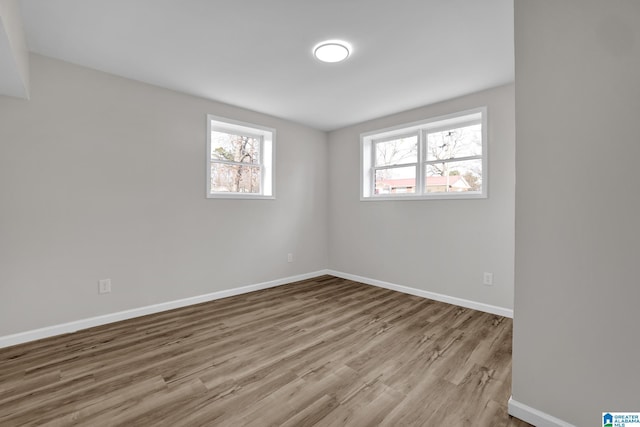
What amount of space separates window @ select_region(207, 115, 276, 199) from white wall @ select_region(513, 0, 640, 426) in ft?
10.6

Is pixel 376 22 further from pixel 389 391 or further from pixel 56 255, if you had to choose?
pixel 56 255

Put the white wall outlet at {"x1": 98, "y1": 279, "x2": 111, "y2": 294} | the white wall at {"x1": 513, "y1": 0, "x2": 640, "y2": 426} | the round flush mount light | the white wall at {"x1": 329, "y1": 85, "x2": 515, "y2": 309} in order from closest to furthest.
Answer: the white wall at {"x1": 513, "y1": 0, "x2": 640, "y2": 426}, the round flush mount light, the white wall outlet at {"x1": 98, "y1": 279, "x2": 111, "y2": 294}, the white wall at {"x1": 329, "y1": 85, "x2": 515, "y2": 309}

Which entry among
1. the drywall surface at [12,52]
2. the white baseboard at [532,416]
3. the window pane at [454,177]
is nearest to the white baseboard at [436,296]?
the window pane at [454,177]

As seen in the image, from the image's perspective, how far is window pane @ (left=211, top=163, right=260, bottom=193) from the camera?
376 cm

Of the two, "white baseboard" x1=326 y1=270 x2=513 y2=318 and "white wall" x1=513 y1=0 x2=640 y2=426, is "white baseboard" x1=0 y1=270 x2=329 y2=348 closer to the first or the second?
"white baseboard" x1=326 y1=270 x2=513 y2=318

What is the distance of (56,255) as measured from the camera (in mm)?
2549

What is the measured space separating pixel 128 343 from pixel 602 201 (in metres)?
3.41

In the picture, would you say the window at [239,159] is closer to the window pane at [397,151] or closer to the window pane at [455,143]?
the window pane at [397,151]

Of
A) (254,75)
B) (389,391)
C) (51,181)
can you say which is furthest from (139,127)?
(389,391)

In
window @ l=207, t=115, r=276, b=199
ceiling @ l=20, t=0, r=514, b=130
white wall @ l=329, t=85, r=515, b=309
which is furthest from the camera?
window @ l=207, t=115, r=276, b=199

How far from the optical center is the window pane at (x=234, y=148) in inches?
149

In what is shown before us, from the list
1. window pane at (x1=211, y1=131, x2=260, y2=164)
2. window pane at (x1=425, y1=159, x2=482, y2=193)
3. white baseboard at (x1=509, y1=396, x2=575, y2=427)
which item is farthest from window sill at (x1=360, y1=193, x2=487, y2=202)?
white baseboard at (x1=509, y1=396, x2=575, y2=427)

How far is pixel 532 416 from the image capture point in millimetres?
1469

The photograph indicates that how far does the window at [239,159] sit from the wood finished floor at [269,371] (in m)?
1.71
